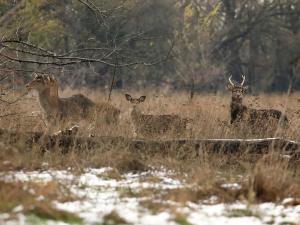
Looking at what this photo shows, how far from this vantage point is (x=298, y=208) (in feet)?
14.3

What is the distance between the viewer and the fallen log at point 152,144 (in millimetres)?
6629

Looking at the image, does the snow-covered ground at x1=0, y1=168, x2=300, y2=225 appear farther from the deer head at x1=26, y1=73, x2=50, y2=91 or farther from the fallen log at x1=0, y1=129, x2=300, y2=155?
the deer head at x1=26, y1=73, x2=50, y2=91

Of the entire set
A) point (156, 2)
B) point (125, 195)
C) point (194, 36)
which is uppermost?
point (156, 2)

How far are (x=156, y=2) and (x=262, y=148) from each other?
25.2 meters

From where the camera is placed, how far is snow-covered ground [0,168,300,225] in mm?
3789

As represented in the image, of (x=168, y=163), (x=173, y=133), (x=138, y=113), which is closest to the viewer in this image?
(x=168, y=163)

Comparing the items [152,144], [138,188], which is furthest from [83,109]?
[138,188]

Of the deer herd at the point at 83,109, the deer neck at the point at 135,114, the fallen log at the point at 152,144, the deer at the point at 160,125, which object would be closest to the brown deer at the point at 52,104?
the deer herd at the point at 83,109

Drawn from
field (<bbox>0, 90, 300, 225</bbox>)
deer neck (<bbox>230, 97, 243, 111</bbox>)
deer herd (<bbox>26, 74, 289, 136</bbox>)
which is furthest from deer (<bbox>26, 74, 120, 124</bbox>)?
field (<bbox>0, 90, 300, 225</bbox>)

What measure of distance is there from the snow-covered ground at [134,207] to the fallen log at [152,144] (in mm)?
1432

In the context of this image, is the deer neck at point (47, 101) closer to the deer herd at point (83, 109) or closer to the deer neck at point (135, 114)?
the deer herd at point (83, 109)

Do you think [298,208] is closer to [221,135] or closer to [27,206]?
[27,206]

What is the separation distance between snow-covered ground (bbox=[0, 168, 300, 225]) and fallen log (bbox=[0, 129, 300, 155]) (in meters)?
1.43

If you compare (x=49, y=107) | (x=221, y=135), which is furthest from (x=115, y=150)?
(x=49, y=107)
